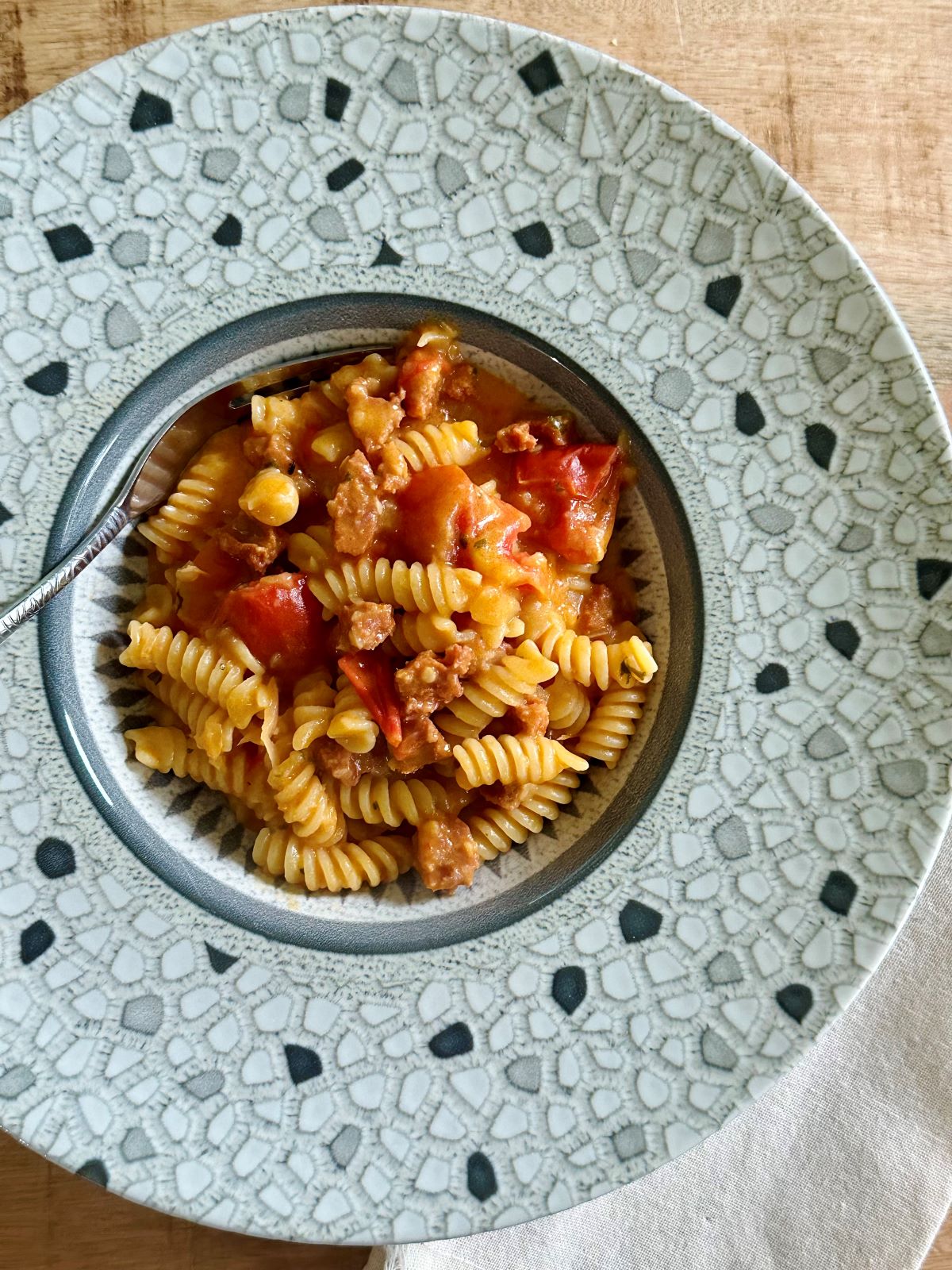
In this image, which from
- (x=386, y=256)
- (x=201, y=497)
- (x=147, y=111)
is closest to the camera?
(x=147, y=111)

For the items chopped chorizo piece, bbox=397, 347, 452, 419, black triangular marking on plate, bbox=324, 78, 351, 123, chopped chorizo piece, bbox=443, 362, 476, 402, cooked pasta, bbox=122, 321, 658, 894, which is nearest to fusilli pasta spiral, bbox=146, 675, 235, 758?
cooked pasta, bbox=122, 321, 658, 894

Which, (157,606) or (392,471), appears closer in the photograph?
(392,471)

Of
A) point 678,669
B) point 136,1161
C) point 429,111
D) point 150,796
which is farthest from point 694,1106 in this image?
point 429,111

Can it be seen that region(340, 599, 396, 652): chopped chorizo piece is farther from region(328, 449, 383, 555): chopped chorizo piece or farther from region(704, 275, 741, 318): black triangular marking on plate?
region(704, 275, 741, 318): black triangular marking on plate

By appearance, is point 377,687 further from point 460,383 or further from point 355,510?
point 460,383

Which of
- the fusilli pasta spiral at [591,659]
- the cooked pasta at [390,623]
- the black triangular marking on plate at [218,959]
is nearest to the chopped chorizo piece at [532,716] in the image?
the cooked pasta at [390,623]

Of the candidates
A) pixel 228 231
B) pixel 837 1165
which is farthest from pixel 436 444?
pixel 837 1165

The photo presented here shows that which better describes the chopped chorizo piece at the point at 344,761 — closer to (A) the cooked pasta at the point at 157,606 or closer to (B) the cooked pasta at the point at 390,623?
(B) the cooked pasta at the point at 390,623
